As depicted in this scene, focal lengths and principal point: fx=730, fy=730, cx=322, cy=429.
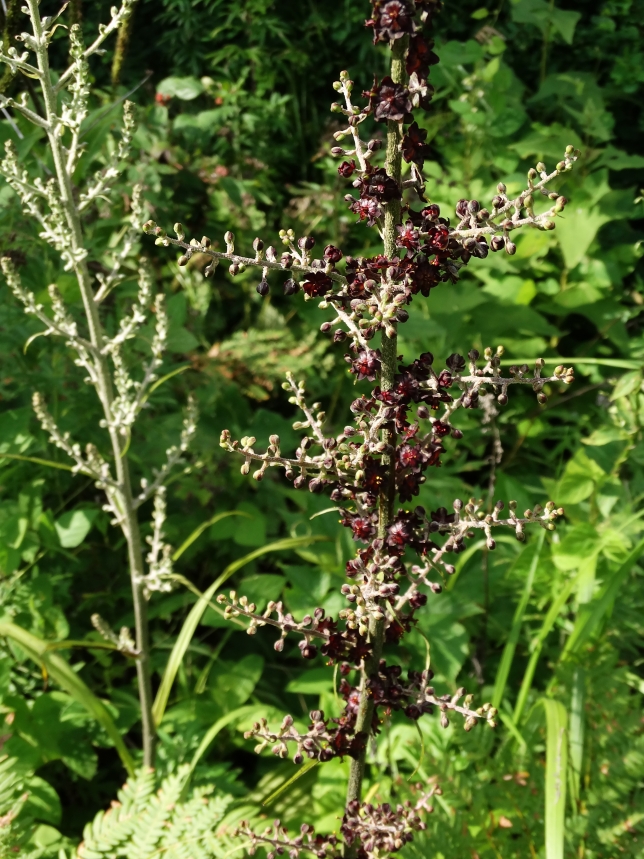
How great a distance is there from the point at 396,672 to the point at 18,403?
1864 mm

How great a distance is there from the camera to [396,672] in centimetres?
115

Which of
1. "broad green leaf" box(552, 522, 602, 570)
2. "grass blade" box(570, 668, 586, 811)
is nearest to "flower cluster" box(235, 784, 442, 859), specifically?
"grass blade" box(570, 668, 586, 811)

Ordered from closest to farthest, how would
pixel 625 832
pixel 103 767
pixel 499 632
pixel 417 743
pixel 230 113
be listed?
pixel 625 832, pixel 417 743, pixel 103 767, pixel 499 632, pixel 230 113

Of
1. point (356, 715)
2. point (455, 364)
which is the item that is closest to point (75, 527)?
point (356, 715)

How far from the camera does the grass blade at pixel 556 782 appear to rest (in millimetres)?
1372

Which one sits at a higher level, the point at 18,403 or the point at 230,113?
the point at 230,113

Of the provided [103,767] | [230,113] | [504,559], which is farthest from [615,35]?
[103,767]

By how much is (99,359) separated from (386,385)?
828mm

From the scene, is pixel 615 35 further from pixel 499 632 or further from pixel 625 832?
pixel 625 832

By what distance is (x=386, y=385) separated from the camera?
3.24 feet

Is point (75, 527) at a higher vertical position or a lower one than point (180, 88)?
lower

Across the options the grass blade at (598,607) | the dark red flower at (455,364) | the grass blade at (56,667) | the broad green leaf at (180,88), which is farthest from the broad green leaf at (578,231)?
the grass blade at (56,667)

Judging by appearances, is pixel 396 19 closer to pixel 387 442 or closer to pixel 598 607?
pixel 387 442

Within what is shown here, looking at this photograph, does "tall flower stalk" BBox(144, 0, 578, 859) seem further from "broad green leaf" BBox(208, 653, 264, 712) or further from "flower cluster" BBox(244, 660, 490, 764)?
"broad green leaf" BBox(208, 653, 264, 712)
